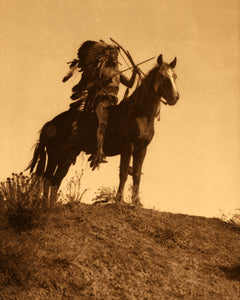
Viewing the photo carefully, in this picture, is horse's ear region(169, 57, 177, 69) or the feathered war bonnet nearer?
horse's ear region(169, 57, 177, 69)

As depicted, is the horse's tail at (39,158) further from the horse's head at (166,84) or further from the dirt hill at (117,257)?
the horse's head at (166,84)

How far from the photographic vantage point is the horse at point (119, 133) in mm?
12133

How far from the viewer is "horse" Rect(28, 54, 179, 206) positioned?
1213 centimetres

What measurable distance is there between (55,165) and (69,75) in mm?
2127

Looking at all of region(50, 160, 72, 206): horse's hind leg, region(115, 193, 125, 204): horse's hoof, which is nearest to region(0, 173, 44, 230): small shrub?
region(115, 193, 125, 204): horse's hoof

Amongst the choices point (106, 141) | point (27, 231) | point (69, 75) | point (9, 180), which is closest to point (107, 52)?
point (69, 75)

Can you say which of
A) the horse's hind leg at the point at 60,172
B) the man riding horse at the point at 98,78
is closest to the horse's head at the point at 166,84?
the man riding horse at the point at 98,78

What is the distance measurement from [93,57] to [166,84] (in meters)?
2.06

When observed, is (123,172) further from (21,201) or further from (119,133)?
(21,201)

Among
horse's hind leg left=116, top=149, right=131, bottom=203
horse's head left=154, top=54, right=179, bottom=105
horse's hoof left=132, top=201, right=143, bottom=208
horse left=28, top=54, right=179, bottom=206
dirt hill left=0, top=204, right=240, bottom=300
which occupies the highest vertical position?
horse's head left=154, top=54, right=179, bottom=105

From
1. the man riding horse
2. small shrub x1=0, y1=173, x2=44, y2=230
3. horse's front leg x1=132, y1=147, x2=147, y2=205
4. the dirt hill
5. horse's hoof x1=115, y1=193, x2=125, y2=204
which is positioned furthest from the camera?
the man riding horse

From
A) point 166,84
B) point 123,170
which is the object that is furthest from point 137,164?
point 166,84

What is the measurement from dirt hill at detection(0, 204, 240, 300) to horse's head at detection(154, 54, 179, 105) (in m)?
2.52

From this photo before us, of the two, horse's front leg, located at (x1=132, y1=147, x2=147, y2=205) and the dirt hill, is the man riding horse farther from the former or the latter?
the dirt hill
